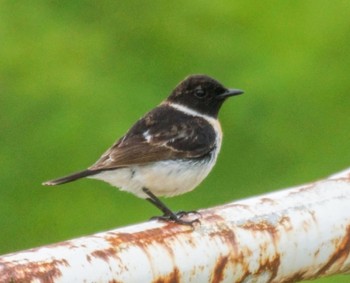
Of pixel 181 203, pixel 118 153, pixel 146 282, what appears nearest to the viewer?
pixel 146 282

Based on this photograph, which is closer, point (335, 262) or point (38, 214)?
point (335, 262)

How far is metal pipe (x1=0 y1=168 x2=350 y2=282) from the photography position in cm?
346

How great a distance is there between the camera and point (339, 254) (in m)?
4.20

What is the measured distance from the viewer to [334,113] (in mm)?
10594

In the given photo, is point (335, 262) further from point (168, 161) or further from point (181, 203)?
point (181, 203)

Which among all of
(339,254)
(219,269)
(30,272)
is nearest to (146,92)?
(339,254)

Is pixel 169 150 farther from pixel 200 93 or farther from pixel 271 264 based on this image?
pixel 271 264

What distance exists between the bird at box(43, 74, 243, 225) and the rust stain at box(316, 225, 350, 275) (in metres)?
2.02

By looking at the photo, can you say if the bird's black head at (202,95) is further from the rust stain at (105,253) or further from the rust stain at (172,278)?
the rust stain at (105,253)

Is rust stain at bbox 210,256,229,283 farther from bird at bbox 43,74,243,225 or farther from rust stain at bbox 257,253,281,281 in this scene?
bird at bbox 43,74,243,225

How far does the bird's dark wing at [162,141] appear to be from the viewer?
655 cm

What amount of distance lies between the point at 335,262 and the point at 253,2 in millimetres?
7868

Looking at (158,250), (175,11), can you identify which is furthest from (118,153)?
(175,11)

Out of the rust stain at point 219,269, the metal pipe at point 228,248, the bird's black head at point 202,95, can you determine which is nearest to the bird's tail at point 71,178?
the bird's black head at point 202,95
